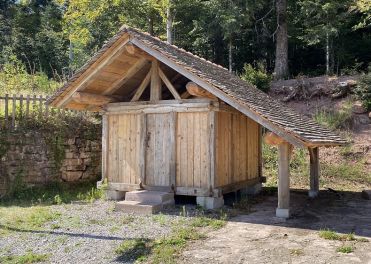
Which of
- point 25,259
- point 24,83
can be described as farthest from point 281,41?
point 25,259

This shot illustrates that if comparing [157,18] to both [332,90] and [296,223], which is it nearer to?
[332,90]

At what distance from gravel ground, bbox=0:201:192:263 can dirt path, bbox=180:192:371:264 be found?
1.12m

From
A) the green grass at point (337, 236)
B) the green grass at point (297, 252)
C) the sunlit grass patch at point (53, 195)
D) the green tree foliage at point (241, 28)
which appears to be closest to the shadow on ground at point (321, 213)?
the green grass at point (337, 236)

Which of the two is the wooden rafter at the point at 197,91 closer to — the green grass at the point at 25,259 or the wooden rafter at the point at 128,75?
the wooden rafter at the point at 128,75

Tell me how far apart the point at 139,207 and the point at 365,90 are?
12.8 meters

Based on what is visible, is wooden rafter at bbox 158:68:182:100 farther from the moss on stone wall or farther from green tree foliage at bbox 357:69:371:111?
green tree foliage at bbox 357:69:371:111

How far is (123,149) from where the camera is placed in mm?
10289

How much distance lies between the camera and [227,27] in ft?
67.5

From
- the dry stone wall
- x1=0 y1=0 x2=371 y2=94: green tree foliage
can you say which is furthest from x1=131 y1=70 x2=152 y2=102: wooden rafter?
x1=0 y1=0 x2=371 y2=94: green tree foliage

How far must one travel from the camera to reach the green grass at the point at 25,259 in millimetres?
5547

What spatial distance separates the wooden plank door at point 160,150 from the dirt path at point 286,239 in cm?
225

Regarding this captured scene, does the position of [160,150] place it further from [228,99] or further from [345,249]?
[345,249]

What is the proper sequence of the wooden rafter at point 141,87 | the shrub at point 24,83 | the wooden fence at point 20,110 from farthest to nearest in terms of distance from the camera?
the shrub at point 24,83
the wooden fence at point 20,110
the wooden rafter at point 141,87

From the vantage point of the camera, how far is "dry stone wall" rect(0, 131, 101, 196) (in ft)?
36.0
